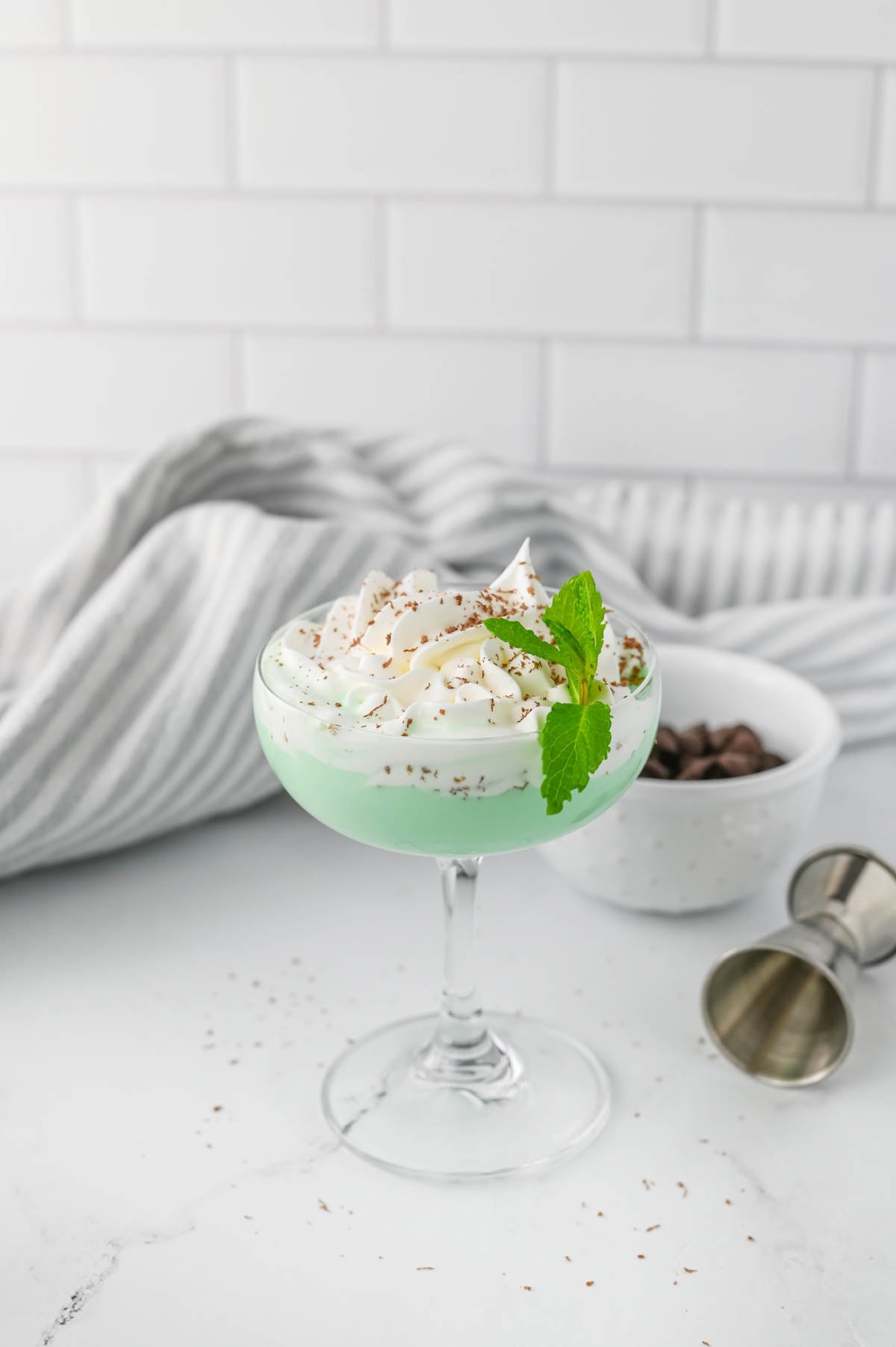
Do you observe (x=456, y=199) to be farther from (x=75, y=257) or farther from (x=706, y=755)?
(x=706, y=755)

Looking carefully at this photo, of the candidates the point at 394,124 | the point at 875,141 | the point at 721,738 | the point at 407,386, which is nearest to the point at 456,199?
the point at 394,124

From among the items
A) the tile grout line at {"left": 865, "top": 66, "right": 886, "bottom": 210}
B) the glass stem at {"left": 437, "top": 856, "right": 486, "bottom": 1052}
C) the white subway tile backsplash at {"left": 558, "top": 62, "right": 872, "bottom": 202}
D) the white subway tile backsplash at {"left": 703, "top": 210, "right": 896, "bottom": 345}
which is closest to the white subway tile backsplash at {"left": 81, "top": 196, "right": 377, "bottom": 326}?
the white subway tile backsplash at {"left": 558, "top": 62, "right": 872, "bottom": 202}

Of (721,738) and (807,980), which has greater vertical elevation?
(721,738)

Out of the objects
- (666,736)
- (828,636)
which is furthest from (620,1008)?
(828,636)

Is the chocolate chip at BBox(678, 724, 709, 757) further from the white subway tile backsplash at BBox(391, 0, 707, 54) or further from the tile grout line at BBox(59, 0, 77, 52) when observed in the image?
the tile grout line at BBox(59, 0, 77, 52)

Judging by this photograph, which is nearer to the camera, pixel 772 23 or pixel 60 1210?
pixel 60 1210

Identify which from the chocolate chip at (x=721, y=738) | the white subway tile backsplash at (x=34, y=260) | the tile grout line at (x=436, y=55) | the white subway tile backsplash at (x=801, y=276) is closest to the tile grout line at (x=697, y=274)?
the white subway tile backsplash at (x=801, y=276)

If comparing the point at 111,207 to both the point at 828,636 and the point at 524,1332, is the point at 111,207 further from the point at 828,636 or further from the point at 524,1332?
the point at 524,1332
